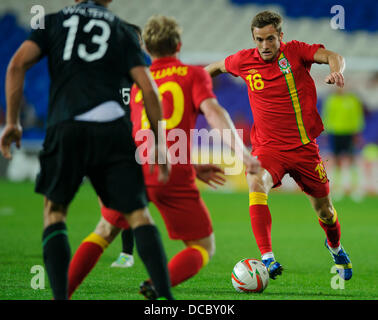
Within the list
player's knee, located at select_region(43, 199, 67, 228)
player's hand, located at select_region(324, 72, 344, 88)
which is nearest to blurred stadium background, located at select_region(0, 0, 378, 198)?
player's hand, located at select_region(324, 72, 344, 88)

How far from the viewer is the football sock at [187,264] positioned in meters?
4.01

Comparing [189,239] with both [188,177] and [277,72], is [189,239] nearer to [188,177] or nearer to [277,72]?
[188,177]

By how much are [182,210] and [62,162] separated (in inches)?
30.2

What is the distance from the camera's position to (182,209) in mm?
3926

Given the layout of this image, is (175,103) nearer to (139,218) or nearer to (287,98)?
(139,218)

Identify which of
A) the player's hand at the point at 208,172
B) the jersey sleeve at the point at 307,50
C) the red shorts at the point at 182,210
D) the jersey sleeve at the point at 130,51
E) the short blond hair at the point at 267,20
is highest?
the jersey sleeve at the point at 130,51

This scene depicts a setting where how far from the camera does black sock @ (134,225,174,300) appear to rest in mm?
3574

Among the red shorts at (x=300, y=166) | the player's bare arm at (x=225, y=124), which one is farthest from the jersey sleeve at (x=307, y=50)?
the player's bare arm at (x=225, y=124)

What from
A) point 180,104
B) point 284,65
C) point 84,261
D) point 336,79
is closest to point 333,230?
point 284,65

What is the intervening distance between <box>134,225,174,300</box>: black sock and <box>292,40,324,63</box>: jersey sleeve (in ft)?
8.56

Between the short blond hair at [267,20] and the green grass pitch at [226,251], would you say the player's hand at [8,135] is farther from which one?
the short blond hair at [267,20]

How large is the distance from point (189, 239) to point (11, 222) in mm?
6137

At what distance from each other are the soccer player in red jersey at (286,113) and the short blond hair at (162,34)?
173cm

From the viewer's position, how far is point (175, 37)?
3965 millimetres
